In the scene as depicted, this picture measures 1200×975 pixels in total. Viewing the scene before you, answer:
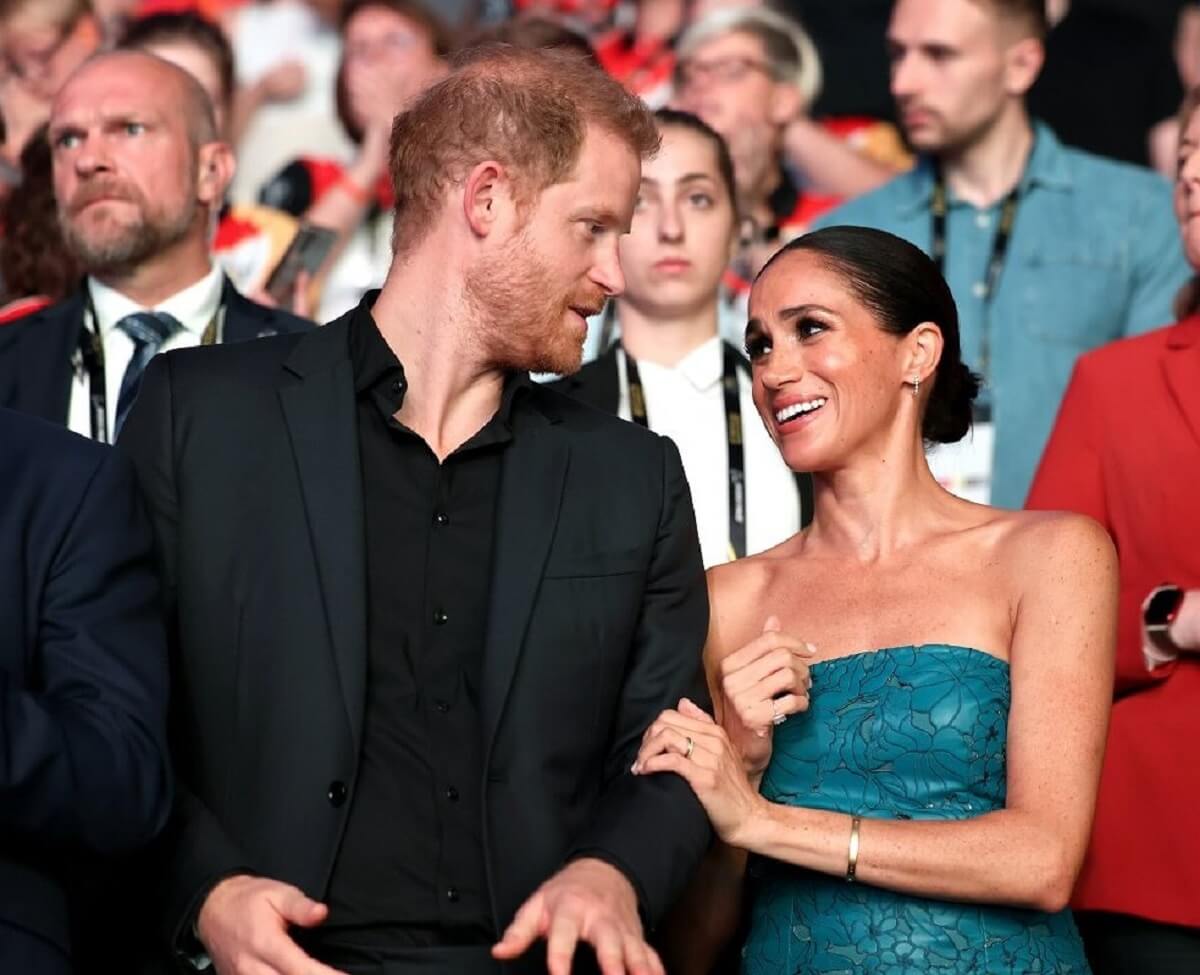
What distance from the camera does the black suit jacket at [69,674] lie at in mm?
2344

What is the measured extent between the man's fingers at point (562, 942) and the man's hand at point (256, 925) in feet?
0.81

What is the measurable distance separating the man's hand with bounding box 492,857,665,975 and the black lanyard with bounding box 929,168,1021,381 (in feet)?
7.82

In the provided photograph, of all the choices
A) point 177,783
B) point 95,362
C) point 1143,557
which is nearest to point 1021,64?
point 1143,557

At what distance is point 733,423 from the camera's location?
4000 mm

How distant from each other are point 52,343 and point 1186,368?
78.5 inches

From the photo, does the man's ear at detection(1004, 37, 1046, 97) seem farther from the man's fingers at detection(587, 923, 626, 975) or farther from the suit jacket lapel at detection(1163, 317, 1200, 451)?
the man's fingers at detection(587, 923, 626, 975)

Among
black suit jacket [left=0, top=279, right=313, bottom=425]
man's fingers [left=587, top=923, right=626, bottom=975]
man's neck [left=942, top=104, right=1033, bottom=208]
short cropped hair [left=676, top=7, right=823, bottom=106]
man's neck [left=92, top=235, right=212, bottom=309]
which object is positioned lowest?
man's fingers [left=587, top=923, right=626, bottom=975]

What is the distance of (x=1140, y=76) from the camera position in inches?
227

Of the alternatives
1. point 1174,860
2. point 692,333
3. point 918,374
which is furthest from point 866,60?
point 1174,860

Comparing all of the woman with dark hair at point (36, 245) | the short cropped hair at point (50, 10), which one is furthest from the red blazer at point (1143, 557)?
the short cropped hair at point (50, 10)

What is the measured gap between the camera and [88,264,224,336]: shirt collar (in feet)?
13.3

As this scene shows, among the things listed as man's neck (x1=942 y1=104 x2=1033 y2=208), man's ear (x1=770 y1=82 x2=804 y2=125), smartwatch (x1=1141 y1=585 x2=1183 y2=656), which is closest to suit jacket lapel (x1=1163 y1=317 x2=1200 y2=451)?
smartwatch (x1=1141 y1=585 x2=1183 y2=656)

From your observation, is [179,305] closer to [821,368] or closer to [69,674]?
[821,368]

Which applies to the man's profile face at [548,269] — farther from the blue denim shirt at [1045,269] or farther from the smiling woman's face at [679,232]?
the blue denim shirt at [1045,269]
